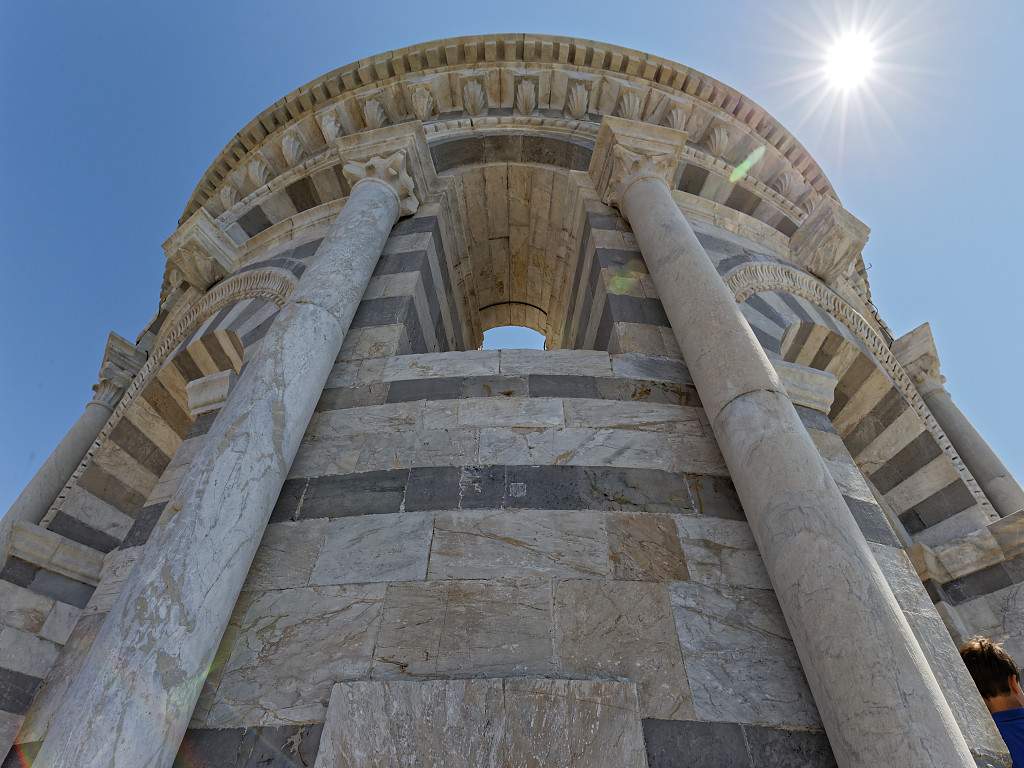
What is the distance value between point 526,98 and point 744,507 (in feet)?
22.0

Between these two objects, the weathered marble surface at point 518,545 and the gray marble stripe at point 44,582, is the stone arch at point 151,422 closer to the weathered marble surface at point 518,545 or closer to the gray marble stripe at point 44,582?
the gray marble stripe at point 44,582

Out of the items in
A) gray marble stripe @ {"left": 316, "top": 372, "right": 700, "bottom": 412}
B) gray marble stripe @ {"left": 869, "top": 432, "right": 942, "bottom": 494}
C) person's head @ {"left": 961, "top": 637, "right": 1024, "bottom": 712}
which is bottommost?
person's head @ {"left": 961, "top": 637, "right": 1024, "bottom": 712}

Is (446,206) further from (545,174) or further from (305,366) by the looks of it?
(305,366)

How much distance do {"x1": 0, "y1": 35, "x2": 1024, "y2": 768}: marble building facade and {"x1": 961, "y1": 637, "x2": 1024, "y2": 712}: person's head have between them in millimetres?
104

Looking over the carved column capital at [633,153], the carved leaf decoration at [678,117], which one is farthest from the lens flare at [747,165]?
the carved column capital at [633,153]

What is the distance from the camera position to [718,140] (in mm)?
8094

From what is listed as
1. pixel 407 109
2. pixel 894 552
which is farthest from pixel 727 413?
pixel 407 109

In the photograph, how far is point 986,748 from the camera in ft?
8.13

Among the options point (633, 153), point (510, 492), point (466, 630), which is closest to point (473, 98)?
point (633, 153)

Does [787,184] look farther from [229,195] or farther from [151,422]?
[151,422]

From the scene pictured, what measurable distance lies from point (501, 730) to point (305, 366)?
92.7 inches

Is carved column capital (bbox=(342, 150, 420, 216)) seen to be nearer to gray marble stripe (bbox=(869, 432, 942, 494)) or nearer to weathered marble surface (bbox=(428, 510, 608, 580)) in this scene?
weathered marble surface (bbox=(428, 510, 608, 580))

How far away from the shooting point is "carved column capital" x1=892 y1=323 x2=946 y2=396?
762cm

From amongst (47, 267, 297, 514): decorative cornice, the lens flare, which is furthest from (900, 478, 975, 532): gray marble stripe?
(47, 267, 297, 514): decorative cornice
